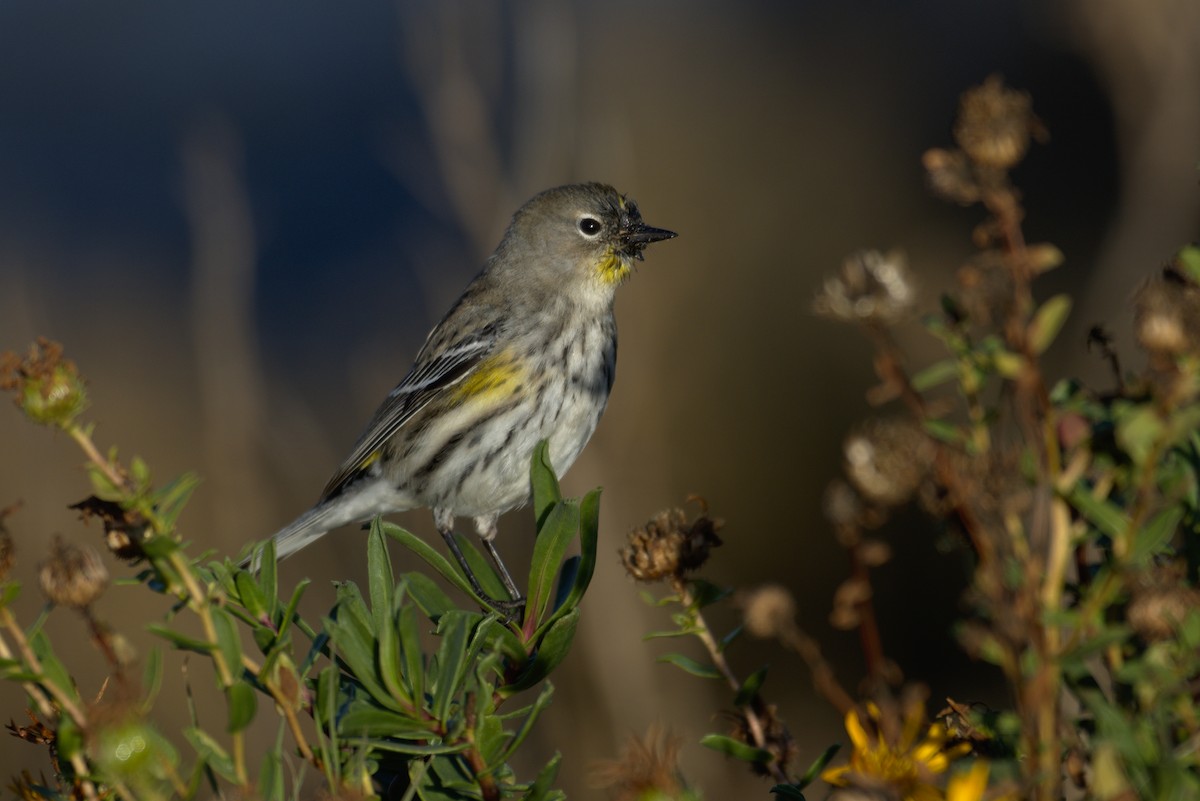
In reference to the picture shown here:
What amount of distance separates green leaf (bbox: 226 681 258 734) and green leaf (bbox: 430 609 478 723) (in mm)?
217

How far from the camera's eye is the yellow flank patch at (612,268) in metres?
4.83

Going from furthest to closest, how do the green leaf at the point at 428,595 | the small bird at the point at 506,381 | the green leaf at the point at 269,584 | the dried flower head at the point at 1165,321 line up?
the small bird at the point at 506,381
the green leaf at the point at 428,595
the green leaf at the point at 269,584
the dried flower head at the point at 1165,321

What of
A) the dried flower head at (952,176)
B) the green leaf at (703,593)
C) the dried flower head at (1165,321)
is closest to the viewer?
the dried flower head at (1165,321)

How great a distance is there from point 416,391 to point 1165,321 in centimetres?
412

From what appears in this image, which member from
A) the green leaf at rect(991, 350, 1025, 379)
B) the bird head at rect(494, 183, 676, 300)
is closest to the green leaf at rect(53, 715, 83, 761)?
the green leaf at rect(991, 350, 1025, 379)

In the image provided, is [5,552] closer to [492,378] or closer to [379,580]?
[379,580]

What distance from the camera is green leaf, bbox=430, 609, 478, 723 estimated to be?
1.23 m

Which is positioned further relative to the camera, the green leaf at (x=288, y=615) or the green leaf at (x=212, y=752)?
the green leaf at (x=288, y=615)

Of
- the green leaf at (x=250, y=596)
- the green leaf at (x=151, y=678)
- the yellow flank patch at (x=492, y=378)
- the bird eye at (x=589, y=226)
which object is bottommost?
the green leaf at (x=151, y=678)

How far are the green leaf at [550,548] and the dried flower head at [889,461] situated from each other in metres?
0.63

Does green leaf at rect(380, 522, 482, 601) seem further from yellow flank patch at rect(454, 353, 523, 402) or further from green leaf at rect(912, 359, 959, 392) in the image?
yellow flank patch at rect(454, 353, 523, 402)

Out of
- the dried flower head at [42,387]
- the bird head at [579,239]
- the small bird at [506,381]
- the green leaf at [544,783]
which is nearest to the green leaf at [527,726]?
the green leaf at [544,783]

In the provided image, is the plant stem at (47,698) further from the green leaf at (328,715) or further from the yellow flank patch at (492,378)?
the yellow flank patch at (492,378)

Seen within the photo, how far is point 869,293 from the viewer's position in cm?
100
